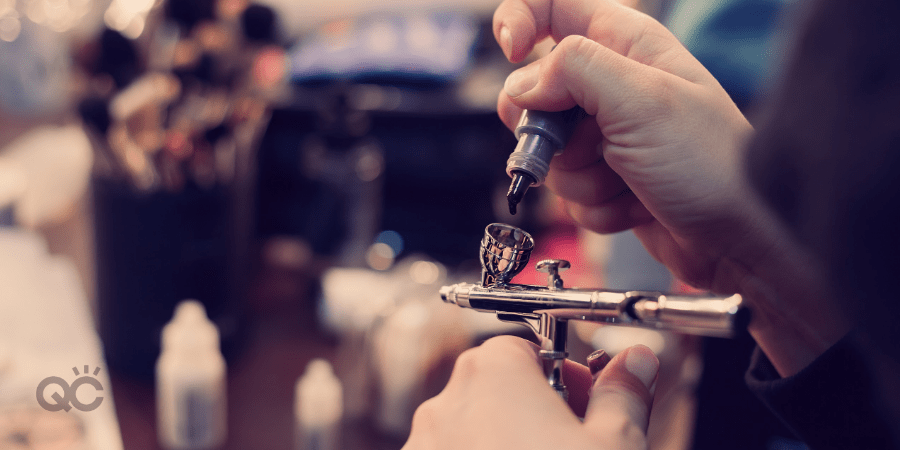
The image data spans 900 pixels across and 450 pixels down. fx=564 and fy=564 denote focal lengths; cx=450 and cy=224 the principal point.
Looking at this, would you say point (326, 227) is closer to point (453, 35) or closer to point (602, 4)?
point (453, 35)

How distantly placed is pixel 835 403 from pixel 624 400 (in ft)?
0.53

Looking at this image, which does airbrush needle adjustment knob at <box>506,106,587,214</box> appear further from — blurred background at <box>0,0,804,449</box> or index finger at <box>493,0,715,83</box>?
blurred background at <box>0,0,804,449</box>

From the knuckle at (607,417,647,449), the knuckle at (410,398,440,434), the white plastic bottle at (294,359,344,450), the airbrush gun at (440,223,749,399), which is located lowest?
the white plastic bottle at (294,359,344,450)

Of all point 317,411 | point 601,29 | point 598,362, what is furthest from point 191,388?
point 601,29

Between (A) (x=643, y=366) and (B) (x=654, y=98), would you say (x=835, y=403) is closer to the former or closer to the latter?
(A) (x=643, y=366)

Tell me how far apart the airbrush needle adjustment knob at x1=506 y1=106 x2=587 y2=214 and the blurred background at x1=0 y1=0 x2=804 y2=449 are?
292mm

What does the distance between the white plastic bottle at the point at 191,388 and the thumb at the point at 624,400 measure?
1.44ft

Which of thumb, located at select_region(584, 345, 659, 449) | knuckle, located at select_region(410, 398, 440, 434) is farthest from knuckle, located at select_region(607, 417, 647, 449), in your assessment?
knuckle, located at select_region(410, 398, 440, 434)

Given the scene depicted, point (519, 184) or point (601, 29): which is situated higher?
point (601, 29)

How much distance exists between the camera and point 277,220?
1.17 meters

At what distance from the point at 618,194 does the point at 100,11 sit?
95 centimetres

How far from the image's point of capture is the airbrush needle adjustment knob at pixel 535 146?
1.22ft

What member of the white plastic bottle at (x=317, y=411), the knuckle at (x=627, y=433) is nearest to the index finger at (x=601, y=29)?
the knuckle at (x=627, y=433)

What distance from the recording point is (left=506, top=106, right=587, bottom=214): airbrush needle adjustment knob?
0.37 meters
